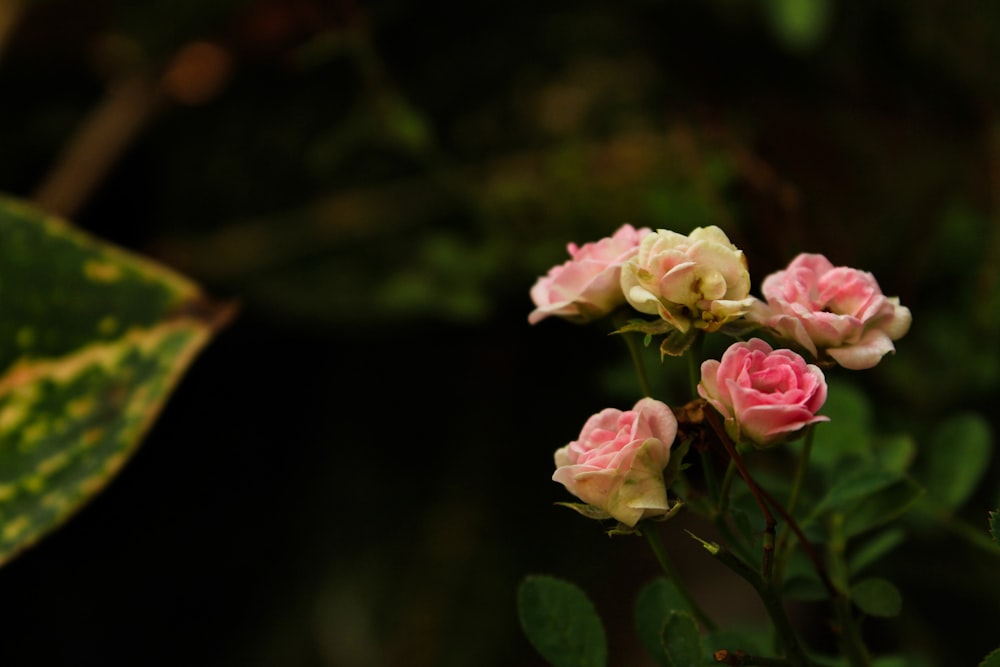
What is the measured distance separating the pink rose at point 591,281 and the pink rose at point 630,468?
0.05m

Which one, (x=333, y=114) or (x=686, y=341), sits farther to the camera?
(x=333, y=114)

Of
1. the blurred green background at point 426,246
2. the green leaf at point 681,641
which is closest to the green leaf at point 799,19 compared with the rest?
the blurred green background at point 426,246

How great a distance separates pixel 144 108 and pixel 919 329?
0.83 meters

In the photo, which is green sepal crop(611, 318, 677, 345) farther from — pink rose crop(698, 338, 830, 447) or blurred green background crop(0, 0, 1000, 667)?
blurred green background crop(0, 0, 1000, 667)

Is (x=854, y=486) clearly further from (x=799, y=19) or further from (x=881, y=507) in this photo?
(x=799, y=19)

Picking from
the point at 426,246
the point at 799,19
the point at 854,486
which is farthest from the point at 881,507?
the point at 426,246

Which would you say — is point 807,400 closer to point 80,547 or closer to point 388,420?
point 388,420

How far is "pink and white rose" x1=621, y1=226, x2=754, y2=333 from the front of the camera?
0.85 feet

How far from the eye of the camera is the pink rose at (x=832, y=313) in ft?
0.86

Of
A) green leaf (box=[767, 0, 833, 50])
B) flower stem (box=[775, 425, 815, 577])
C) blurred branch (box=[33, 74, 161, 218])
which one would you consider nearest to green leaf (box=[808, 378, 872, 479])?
flower stem (box=[775, 425, 815, 577])

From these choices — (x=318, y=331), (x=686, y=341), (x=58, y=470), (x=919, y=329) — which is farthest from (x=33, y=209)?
(x=919, y=329)

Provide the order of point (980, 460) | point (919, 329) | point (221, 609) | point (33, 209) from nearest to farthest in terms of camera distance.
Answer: point (980, 460) < point (33, 209) < point (919, 329) < point (221, 609)

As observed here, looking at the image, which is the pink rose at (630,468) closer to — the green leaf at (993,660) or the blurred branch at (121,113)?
the green leaf at (993,660)

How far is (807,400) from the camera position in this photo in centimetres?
25
